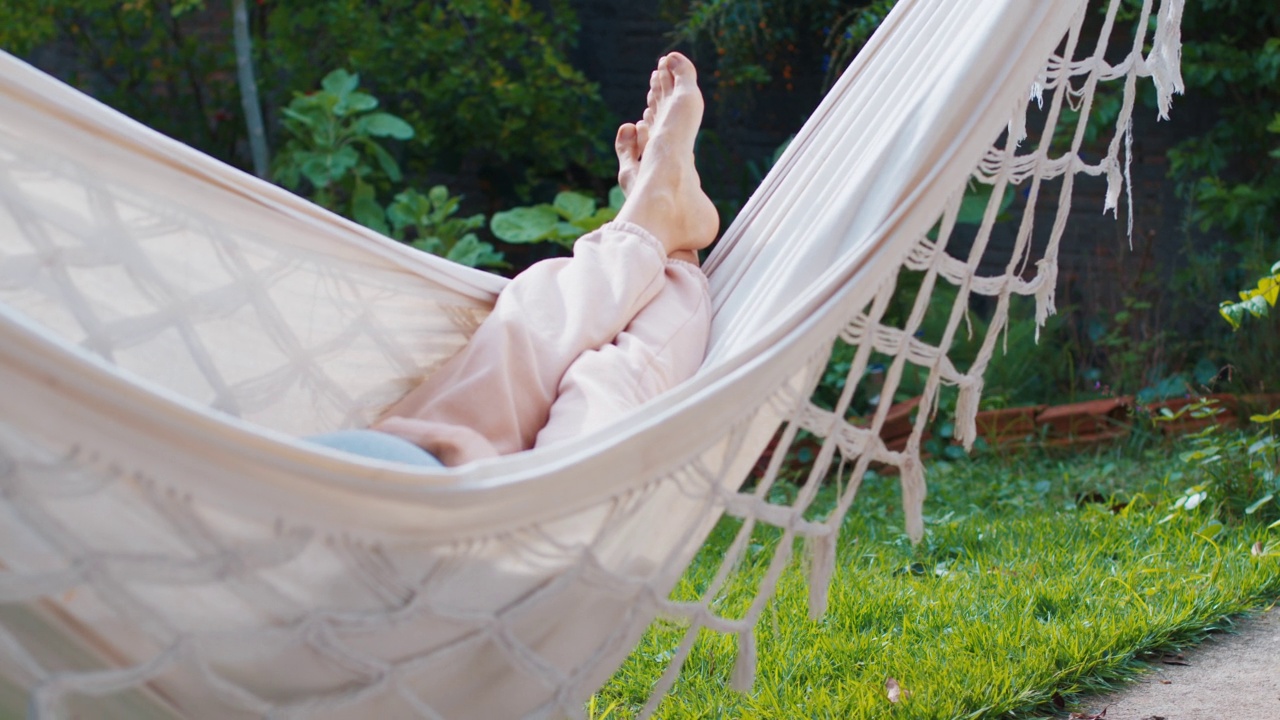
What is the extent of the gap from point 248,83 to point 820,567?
280 cm

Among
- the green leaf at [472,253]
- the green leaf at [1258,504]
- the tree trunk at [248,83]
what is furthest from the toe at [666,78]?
the tree trunk at [248,83]

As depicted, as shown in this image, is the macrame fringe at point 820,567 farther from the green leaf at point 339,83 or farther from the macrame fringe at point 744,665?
the green leaf at point 339,83

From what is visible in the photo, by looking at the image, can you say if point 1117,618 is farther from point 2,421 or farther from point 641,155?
point 2,421

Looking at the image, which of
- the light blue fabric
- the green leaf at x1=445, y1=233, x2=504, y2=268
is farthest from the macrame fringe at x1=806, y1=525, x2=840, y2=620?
the green leaf at x1=445, y1=233, x2=504, y2=268

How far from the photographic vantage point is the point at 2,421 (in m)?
0.73

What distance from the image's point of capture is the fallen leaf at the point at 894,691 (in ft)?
4.94

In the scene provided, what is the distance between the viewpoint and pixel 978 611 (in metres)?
1.78

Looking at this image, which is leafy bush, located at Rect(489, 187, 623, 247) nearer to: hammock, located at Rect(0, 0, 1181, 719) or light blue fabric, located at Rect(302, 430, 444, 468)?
hammock, located at Rect(0, 0, 1181, 719)

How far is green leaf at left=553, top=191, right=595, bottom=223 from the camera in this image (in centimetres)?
326

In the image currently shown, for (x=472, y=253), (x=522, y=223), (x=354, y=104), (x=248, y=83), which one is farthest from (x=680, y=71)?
(x=248, y=83)

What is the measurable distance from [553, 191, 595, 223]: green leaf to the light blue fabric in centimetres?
219

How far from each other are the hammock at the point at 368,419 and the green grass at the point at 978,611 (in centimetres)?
28

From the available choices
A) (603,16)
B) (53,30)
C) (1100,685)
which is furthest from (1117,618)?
(53,30)

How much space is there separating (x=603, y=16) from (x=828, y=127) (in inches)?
103
